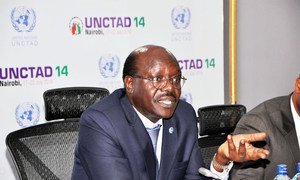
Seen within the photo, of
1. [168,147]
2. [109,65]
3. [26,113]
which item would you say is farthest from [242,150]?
[109,65]

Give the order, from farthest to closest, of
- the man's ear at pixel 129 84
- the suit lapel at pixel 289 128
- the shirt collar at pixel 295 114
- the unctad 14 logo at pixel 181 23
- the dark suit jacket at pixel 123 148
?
the unctad 14 logo at pixel 181 23 → the shirt collar at pixel 295 114 → the suit lapel at pixel 289 128 → the man's ear at pixel 129 84 → the dark suit jacket at pixel 123 148

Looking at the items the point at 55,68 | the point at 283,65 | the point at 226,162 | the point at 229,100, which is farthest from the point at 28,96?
the point at 283,65

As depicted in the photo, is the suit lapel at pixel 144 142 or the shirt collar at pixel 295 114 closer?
the suit lapel at pixel 144 142

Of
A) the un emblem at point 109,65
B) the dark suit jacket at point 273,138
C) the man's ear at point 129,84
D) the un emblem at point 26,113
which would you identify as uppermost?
the man's ear at point 129,84

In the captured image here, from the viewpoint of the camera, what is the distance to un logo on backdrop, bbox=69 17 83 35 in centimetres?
469

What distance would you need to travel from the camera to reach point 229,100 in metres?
5.77

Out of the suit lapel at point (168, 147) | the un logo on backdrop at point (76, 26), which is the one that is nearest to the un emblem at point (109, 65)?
the un logo on backdrop at point (76, 26)

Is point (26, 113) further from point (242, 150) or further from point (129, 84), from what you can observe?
point (242, 150)

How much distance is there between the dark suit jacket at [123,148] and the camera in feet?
7.03

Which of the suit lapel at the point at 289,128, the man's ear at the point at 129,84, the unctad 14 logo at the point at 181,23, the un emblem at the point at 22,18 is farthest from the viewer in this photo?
the unctad 14 logo at the point at 181,23

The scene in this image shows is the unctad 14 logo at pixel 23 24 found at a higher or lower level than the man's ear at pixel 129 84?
higher

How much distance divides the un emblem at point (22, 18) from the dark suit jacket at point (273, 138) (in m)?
2.55

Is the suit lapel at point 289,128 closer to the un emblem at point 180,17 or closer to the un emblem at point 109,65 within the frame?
the un emblem at point 109,65

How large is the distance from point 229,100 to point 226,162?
3698mm
